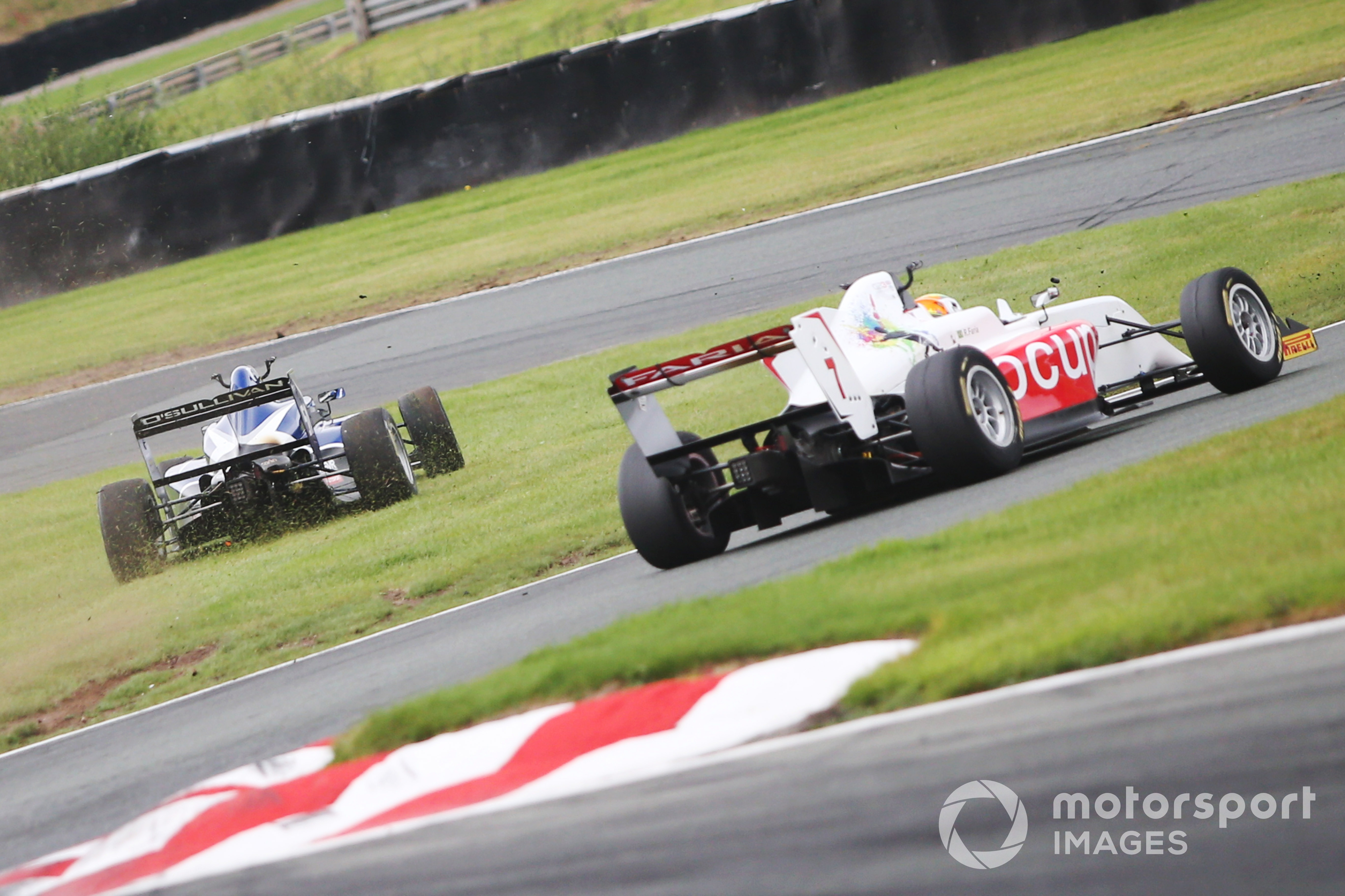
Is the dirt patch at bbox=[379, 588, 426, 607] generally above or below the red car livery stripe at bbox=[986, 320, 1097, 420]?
below

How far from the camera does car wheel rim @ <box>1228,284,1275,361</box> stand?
9.02m

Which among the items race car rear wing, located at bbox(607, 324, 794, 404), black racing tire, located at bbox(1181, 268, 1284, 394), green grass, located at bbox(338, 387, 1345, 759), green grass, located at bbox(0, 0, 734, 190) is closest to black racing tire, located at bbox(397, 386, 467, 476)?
race car rear wing, located at bbox(607, 324, 794, 404)

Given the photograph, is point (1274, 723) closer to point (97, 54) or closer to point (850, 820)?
point (850, 820)

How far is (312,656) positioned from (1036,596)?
16.0 feet

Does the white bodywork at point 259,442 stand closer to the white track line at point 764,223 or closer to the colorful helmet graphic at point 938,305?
the colorful helmet graphic at point 938,305

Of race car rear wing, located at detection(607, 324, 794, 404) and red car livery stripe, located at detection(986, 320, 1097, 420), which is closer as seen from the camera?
race car rear wing, located at detection(607, 324, 794, 404)

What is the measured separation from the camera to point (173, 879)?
4797 mm

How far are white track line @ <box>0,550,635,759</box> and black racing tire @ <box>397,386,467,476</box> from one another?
4.02 m

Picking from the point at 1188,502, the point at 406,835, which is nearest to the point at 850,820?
the point at 406,835

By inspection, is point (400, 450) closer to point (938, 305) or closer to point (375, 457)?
point (375, 457)

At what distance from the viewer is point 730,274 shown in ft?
59.5

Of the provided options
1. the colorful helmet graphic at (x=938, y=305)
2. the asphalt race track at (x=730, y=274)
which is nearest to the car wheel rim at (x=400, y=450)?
the asphalt race track at (x=730, y=274)

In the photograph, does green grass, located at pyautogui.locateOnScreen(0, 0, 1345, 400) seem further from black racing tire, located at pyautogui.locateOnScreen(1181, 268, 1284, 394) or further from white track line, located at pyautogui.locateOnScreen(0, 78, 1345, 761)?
black racing tire, located at pyautogui.locateOnScreen(1181, 268, 1284, 394)

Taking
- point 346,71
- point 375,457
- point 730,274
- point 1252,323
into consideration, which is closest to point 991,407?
point 1252,323
